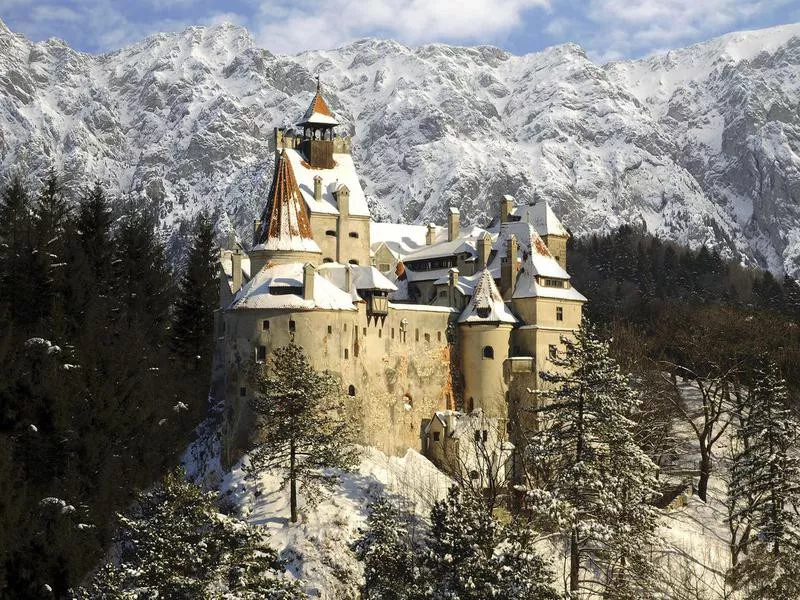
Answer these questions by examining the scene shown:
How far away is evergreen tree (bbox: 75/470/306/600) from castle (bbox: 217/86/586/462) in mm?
25536

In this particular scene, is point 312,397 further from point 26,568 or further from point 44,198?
point 44,198

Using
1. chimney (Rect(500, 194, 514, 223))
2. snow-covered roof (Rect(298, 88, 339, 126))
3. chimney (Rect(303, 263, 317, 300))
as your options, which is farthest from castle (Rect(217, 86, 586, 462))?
chimney (Rect(500, 194, 514, 223))

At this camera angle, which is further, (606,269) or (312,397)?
(606,269)

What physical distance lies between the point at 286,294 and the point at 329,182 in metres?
17.8

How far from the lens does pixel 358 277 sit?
68.7 metres

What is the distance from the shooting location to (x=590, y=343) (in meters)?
47.8

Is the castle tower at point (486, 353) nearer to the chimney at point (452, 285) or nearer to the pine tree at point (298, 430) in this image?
the chimney at point (452, 285)

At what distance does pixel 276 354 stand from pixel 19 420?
16404 millimetres

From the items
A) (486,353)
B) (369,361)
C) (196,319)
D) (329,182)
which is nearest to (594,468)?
(369,361)

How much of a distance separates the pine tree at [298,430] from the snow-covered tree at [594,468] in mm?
14000

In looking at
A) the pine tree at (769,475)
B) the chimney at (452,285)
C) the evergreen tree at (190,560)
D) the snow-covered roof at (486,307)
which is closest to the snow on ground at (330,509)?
the snow-covered roof at (486,307)

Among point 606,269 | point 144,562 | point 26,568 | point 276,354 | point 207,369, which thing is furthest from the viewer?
point 606,269

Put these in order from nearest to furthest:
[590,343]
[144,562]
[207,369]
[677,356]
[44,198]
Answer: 1. [144,562]
2. [590,343]
3. [44,198]
4. [207,369]
5. [677,356]

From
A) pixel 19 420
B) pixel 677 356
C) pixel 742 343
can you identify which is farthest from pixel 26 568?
pixel 677 356
